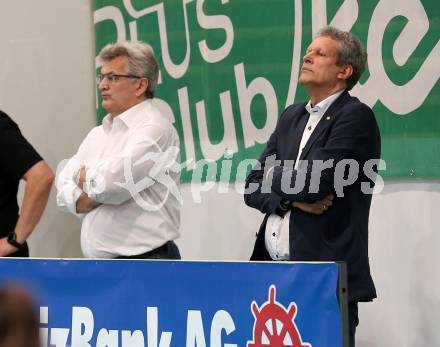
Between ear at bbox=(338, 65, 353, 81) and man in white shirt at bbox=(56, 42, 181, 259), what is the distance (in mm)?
820

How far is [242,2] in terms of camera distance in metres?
4.73

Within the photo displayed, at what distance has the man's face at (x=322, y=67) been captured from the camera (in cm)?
349

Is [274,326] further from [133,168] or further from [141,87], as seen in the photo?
[141,87]

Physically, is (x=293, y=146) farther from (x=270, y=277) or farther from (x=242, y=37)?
(x=242, y=37)

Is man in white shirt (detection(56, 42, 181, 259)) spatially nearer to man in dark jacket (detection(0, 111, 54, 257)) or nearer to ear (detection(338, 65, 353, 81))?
man in dark jacket (detection(0, 111, 54, 257))

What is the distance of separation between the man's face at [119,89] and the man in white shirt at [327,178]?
30.2 inches

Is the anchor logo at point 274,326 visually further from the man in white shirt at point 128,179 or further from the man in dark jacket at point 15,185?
the man in dark jacket at point 15,185

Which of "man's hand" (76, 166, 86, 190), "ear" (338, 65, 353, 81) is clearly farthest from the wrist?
"ear" (338, 65, 353, 81)

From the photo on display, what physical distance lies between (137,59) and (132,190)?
25.8 inches

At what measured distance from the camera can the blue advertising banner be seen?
2.79m

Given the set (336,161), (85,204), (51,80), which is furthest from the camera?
(51,80)

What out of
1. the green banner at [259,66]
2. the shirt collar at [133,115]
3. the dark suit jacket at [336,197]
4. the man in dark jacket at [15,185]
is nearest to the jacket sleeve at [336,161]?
the dark suit jacket at [336,197]

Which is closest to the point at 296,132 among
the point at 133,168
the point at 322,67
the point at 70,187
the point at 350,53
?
the point at 322,67

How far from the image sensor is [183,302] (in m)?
2.99
